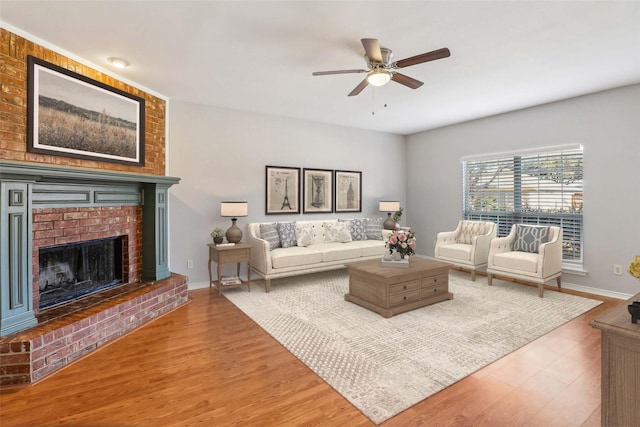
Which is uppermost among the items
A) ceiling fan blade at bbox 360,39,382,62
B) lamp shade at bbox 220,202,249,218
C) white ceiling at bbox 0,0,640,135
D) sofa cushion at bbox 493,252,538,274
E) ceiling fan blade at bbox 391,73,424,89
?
white ceiling at bbox 0,0,640,135

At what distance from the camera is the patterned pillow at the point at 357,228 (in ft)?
18.6

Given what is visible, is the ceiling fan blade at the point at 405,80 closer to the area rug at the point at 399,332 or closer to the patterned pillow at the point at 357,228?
the area rug at the point at 399,332

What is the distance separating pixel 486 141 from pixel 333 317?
13.8 ft

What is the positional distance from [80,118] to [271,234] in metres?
2.69

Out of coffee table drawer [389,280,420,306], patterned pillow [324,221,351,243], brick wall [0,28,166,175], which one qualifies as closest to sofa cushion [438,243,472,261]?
patterned pillow [324,221,351,243]

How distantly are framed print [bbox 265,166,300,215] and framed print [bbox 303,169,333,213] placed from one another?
0.61 feet

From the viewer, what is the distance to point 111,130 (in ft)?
11.6

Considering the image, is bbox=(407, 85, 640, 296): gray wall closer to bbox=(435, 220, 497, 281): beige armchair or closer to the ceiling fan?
bbox=(435, 220, 497, 281): beige armchair

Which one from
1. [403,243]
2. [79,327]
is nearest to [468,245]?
[403,243]

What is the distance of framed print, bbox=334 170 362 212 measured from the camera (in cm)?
602

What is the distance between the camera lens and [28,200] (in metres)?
2.48

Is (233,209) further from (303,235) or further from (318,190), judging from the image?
(318,190)

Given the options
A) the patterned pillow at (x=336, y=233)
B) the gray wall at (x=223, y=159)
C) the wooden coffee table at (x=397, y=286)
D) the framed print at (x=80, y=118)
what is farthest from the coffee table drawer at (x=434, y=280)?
the framed print at (x=80, y=118)

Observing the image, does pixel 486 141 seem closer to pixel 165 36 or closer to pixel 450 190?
pixel 450 190
